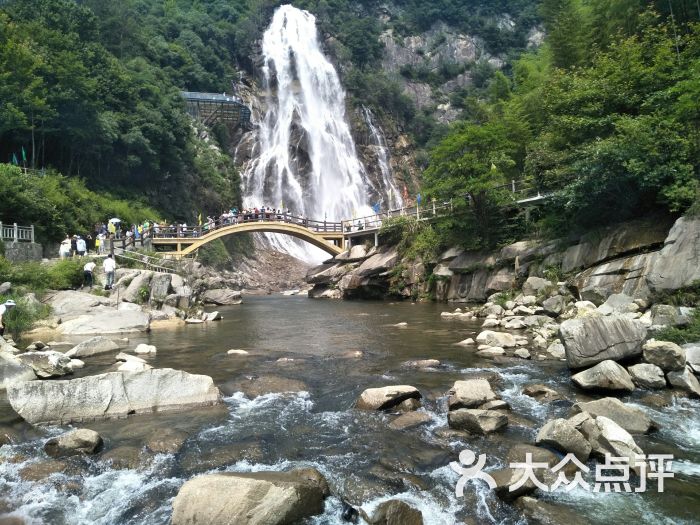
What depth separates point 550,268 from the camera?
739 inches

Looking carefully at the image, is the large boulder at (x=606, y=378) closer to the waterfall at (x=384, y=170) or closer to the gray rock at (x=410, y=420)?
the gray rock at (x=410, y=420)

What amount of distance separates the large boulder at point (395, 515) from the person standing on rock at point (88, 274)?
19.3m

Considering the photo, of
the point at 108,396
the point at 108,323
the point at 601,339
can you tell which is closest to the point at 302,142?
the point at 108,323

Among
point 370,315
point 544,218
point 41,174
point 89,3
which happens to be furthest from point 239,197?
point 544,218

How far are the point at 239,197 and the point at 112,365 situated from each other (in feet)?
131

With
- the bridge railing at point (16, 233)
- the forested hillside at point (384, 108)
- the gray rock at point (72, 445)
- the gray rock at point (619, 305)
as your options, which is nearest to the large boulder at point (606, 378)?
the gray rock at point (619, 305)

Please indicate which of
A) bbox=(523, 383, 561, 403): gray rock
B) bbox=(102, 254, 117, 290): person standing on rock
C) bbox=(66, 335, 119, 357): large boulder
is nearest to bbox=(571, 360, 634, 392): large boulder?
bbox=(523, 383, 561, 403): gray rock

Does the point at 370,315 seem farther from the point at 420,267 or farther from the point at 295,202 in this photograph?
the point at 295,202

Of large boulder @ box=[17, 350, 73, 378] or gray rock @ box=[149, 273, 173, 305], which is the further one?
gray rock @ box=[149, 273, 173, 305]

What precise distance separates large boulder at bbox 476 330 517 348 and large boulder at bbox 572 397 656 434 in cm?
554

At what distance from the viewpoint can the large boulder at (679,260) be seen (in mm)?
11219

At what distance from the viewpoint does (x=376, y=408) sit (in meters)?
7.49

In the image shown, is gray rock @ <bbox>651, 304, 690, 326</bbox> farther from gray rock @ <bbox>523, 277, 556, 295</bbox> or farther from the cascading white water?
the cascading white water

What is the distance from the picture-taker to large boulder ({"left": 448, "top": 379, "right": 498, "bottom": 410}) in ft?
23.7
